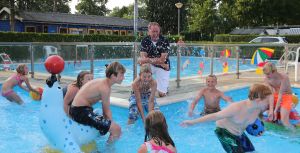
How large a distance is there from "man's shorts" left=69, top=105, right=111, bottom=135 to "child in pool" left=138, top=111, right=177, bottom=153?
1.27 meters

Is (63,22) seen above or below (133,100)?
above

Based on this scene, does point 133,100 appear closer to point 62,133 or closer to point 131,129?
point 131,129

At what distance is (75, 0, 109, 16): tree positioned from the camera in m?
73.8

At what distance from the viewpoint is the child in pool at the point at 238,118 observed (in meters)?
3.98

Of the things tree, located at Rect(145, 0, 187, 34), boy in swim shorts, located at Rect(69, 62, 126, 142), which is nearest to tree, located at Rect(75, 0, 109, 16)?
tree, located at Rect(145, 0, 187, 34)

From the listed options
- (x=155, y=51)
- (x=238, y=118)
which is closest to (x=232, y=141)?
(x=238, y=118)

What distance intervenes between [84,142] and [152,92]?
1.94m

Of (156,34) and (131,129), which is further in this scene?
(156,34)

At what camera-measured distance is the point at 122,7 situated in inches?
3209

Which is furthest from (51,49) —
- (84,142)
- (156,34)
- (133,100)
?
(84,142)

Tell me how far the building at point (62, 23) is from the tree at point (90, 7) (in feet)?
101

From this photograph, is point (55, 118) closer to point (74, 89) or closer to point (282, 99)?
point (74, 89)

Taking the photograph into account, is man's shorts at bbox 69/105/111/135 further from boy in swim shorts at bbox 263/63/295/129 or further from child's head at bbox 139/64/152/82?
boy in swim shorts at bbox 263/63/295/129

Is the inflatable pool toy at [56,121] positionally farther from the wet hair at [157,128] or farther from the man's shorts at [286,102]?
the man's shorts at [286,102]
